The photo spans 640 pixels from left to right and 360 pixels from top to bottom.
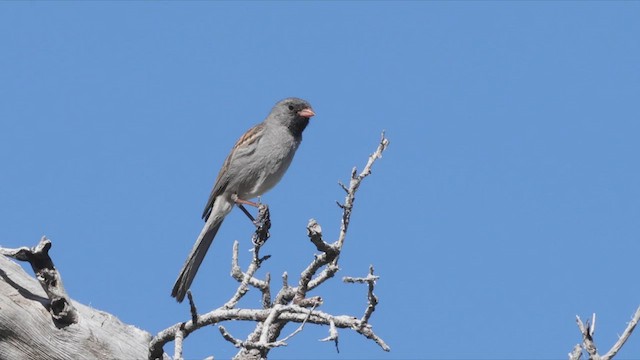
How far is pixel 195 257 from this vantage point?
878 centimetres

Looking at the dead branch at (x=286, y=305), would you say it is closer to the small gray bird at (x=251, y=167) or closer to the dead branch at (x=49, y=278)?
the dead branch at (x=49, y=278)

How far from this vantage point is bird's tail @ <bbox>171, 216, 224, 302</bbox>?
831cm

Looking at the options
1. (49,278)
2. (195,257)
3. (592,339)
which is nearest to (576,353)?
(592,339)

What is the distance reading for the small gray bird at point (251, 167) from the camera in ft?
30.8

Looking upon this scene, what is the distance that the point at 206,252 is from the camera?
896 centimetres

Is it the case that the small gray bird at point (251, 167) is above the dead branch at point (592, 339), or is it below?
above

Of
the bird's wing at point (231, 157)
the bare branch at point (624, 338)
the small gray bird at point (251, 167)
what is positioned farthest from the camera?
the bird's wing at point (231, 157)

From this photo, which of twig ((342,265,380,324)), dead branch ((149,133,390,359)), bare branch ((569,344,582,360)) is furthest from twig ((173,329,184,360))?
bare branch ((569,344,582,360))

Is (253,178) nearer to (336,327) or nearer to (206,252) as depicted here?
(206,252)

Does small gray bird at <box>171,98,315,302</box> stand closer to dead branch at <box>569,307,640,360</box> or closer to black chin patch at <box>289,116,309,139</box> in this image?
black chin patch at <box>289,116,309,139</box>

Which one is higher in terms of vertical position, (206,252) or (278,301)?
(206,252)

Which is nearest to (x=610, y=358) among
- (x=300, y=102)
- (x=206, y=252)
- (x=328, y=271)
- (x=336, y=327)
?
(x=336, y=327)

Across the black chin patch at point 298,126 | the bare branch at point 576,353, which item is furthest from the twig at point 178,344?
the black chin patch at point 298,126

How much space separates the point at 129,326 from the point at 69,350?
0.53m
